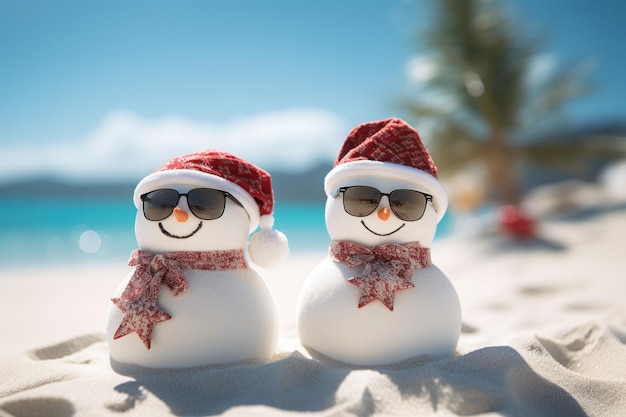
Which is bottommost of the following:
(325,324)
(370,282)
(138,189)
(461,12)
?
(325,324)

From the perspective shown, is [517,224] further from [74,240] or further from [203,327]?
[74,240]

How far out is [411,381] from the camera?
2162 mm

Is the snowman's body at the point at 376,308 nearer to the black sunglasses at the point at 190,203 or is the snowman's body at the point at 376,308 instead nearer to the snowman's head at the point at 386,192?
the snowman's head at the point at 386,192

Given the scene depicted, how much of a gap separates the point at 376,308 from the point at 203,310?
2.71 feet

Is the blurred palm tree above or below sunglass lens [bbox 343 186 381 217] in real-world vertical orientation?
above

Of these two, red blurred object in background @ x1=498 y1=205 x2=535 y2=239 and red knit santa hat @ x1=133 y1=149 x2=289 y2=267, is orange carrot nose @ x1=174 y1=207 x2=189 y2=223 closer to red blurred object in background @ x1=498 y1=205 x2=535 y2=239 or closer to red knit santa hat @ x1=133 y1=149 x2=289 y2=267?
red knit santa hat @ x1=133 y1=149 x2=289 y2=267

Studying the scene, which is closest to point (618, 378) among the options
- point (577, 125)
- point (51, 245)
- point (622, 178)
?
point (577, 125)

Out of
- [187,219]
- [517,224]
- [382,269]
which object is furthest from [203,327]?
[517,224]

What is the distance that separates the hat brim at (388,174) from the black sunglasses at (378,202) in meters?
0.07

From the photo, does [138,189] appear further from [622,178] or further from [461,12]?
[622,178]

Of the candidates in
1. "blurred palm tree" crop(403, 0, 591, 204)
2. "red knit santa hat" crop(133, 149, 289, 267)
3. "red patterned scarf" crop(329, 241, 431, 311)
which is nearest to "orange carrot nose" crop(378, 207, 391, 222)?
"red patterned scarf" crop(329, 241, 431, 311)

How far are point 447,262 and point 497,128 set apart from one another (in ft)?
10.9

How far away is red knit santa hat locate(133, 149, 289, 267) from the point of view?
2.48m

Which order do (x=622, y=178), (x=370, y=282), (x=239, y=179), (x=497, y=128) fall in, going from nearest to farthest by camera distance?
(x=370, y=282) → (x=239, y=179) → (x=497, y=128) → (x=622, y=178)
